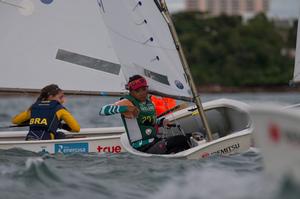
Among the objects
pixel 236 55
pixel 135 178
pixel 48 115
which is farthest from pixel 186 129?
pixel 236 55

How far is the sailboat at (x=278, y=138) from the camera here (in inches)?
216

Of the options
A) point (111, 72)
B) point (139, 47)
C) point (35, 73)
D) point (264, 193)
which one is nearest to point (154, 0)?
point (139, 47)

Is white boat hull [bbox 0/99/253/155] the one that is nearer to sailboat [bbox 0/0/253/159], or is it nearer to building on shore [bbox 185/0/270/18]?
sailboat [bbox 0/0/253/159]

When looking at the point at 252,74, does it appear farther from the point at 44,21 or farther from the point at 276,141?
the point at 276,141

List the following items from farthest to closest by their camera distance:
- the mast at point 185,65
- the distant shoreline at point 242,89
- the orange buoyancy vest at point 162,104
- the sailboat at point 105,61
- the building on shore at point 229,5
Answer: the building on shore at point 229,5
the distant shoreline at point 242,89
the orange buoyancy vest at point 162,104
the sailboat at point 105,61
the mast at point 185,65

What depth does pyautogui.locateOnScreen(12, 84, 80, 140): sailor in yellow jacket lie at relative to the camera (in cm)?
951

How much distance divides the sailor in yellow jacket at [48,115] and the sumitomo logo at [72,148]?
185 mm

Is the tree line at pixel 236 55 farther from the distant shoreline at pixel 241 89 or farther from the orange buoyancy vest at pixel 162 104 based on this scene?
the orange buoyancy vest at pixel 162 104

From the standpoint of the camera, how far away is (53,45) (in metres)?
10.9

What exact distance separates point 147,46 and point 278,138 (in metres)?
4.08

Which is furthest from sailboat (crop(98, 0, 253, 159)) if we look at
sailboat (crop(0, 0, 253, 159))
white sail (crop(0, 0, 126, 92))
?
white sail (crop(0, 0, 126, 92))

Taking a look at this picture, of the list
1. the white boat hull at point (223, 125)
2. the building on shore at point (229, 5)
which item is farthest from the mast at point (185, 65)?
the building on shore at point (229, 5)

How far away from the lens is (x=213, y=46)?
56.8 meters

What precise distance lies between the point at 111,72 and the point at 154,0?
150 centimetres
